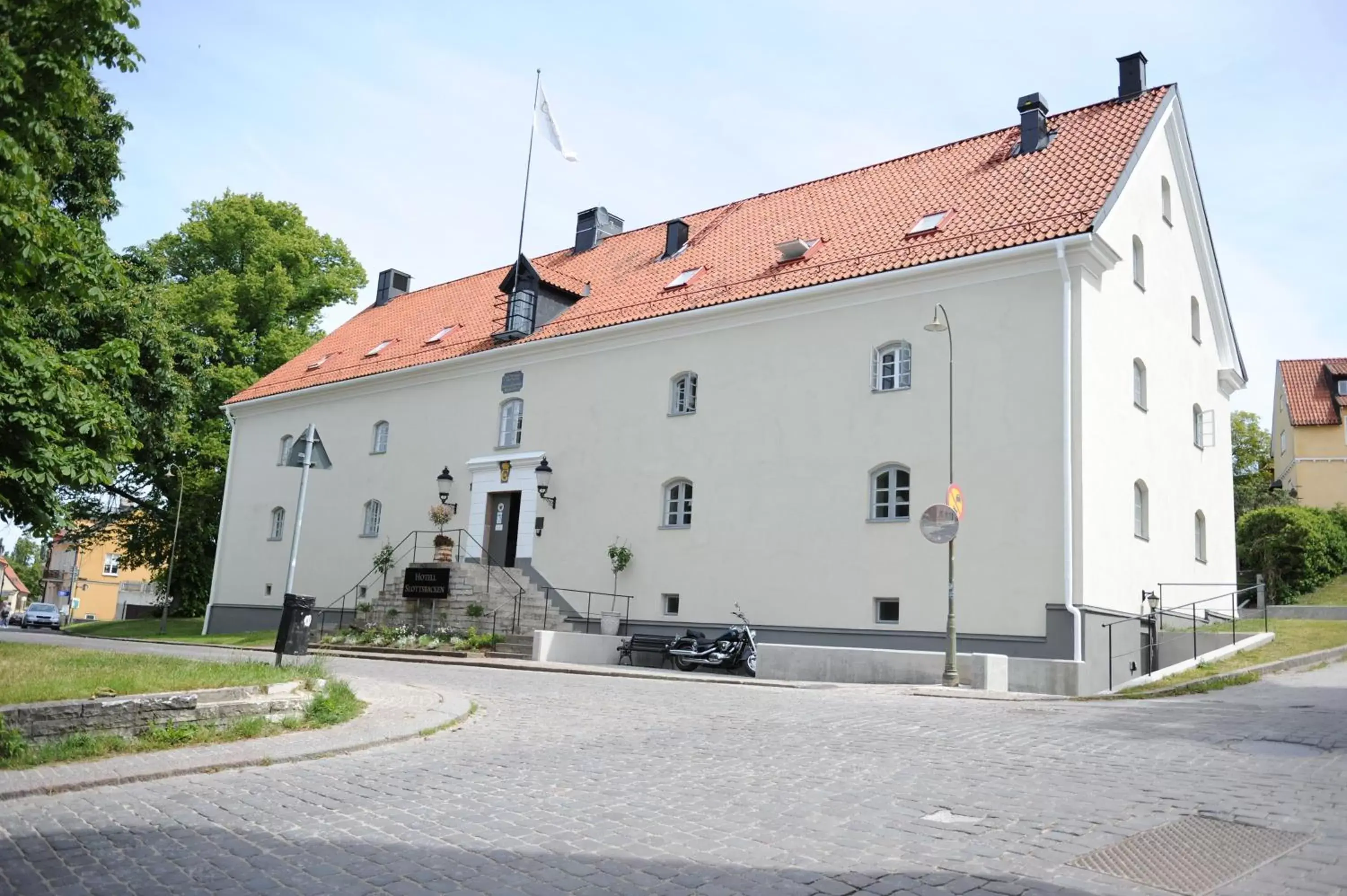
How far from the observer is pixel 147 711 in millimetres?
8969

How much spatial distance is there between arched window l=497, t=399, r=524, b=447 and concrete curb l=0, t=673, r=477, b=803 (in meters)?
16.5

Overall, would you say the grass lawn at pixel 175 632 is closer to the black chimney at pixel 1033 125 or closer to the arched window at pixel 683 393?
the arched window at pixel 683 393

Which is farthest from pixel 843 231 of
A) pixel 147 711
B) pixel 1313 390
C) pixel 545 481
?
pixel 1313 390

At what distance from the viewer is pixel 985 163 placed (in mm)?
23766

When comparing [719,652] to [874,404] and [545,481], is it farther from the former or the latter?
[545,481]

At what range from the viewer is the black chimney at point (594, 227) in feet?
109

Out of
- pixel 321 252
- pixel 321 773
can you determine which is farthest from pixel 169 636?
pixel 321 773

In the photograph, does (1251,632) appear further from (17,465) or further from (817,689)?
(17,465)

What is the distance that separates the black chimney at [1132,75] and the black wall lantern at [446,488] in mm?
18617

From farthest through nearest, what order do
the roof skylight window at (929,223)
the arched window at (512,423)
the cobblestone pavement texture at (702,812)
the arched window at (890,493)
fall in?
the arched window at (512,423) < the roof skylight window at (929,223) < the arched window at (890,493) < the cobblestone pavement texture at (702,812)

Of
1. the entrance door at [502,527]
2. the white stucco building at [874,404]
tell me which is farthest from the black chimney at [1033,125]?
the entrance door at [502,527]

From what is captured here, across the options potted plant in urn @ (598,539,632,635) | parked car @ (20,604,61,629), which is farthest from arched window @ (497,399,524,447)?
parked car @ (20,604,61,629)

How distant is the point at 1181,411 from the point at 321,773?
2160 cm

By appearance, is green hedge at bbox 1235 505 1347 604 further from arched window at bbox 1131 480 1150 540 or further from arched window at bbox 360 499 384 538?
arched window at bbox 360 499 384 538
